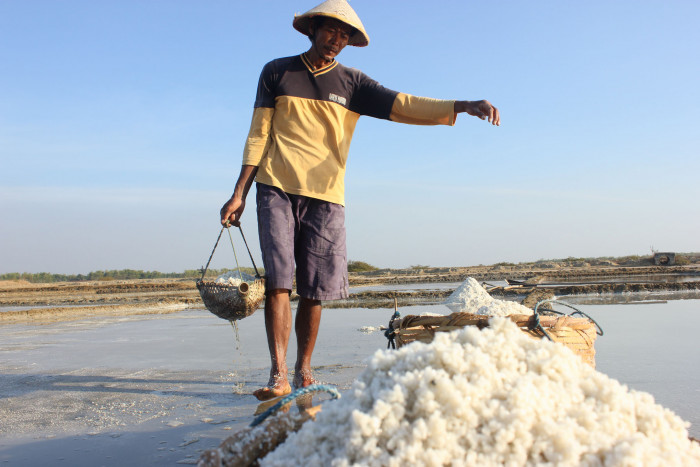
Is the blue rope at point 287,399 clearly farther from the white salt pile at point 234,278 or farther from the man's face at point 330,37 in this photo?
the man's face at point 330,37

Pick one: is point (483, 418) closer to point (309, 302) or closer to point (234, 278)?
point (309, 302)

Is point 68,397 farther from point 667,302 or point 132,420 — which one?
point 667,302

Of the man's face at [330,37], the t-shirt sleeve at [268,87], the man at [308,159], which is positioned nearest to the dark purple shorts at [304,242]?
the man at [308,159]

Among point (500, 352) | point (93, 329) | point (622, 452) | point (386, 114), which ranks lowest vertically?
point (93, 329)

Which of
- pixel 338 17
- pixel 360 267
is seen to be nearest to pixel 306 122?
pixel 338 17

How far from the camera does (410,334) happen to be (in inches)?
91.4

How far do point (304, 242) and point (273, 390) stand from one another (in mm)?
831

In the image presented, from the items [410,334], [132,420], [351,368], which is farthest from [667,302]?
[132,420]

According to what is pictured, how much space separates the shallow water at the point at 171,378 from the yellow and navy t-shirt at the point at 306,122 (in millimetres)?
1127

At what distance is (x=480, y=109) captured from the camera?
291 cm

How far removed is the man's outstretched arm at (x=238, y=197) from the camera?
298cm

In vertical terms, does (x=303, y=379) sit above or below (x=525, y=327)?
below

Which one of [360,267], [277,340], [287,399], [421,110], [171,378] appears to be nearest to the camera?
[287,399]

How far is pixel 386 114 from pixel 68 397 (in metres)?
2.43
